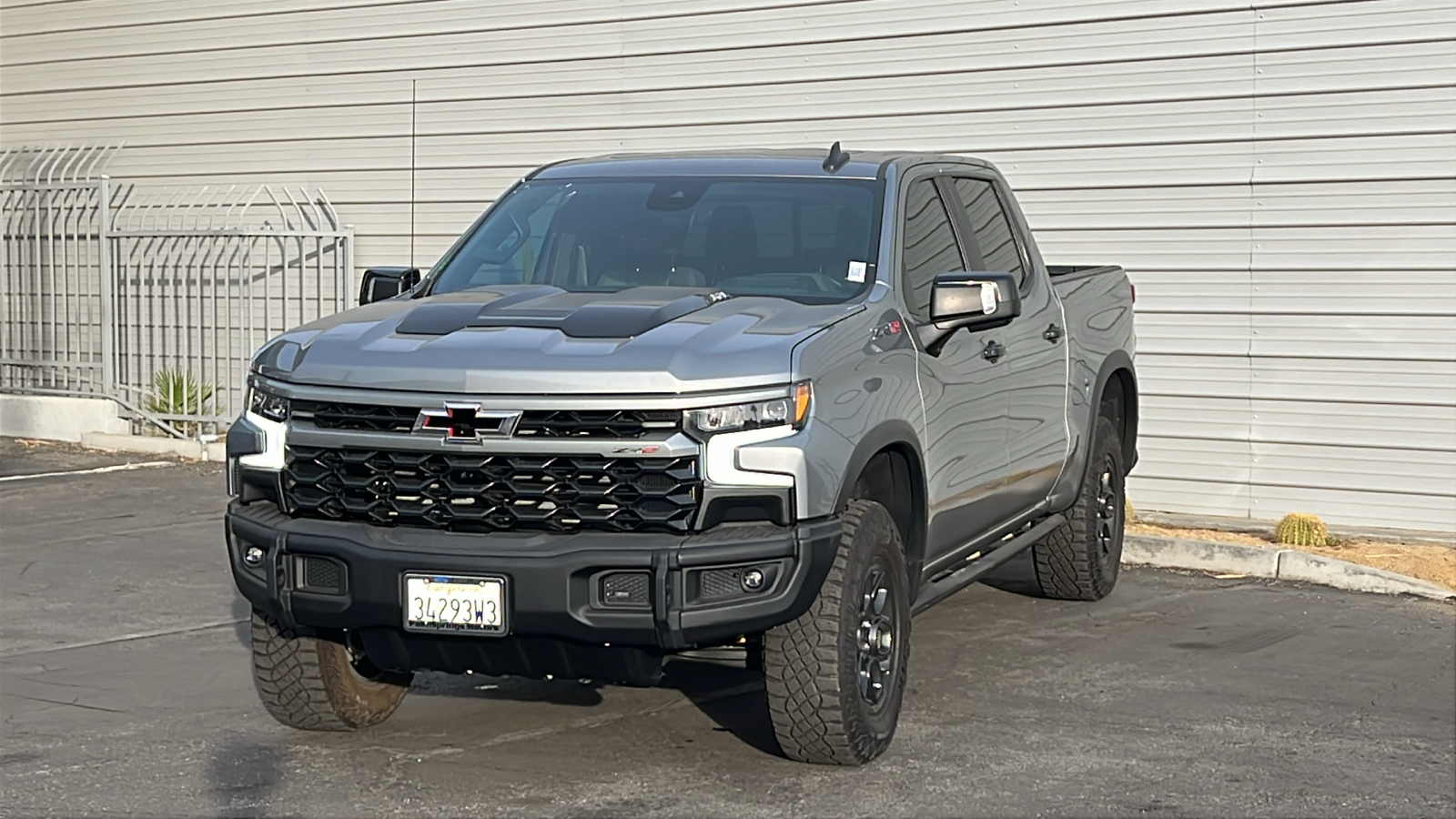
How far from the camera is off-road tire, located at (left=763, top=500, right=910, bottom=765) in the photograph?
5.71 meters

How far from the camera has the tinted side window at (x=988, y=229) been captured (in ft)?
25.8

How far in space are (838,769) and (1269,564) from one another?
14.4 feet

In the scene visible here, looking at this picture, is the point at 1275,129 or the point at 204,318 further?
the point at 204,318

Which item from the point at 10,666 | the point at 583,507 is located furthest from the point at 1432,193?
the point at 10,666

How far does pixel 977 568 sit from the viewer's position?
7355 millimetres

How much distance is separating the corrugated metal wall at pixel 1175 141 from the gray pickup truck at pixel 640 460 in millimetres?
4366

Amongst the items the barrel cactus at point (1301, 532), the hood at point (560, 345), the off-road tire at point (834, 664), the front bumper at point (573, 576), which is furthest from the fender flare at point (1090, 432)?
the front bumper at point (573, 576)

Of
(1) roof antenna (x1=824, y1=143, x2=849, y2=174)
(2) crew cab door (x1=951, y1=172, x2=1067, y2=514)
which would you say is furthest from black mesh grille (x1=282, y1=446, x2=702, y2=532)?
(2) crew cab door (x1=951, y1=172, x2=1067, y2=514)

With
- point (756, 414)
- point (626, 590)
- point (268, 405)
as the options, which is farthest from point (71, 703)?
point (756, 414)

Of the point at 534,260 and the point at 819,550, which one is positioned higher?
the point at 534,260

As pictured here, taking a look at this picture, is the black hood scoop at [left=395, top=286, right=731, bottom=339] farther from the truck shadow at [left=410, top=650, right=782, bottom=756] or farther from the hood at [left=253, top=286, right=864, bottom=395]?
the truck shadow at [left=410, top=650, right=782, bottom=756]

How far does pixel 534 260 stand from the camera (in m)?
7.05

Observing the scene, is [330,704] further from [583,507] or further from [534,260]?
[534,260]

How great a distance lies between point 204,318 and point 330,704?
10192mm
